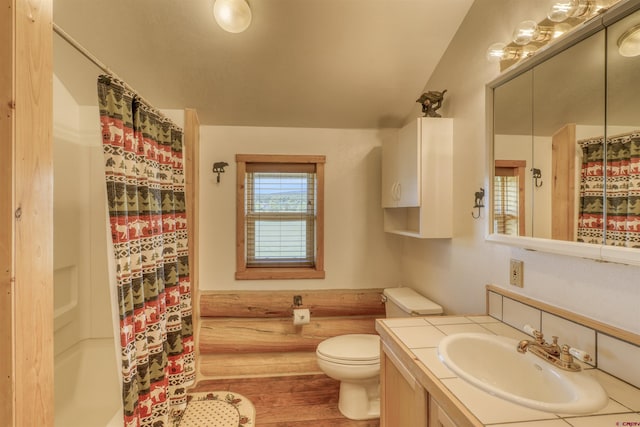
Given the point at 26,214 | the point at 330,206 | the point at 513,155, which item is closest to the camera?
the point at 26,214

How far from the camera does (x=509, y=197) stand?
4.34ft

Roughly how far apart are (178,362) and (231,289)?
74cm

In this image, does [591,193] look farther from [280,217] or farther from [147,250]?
[280,217]

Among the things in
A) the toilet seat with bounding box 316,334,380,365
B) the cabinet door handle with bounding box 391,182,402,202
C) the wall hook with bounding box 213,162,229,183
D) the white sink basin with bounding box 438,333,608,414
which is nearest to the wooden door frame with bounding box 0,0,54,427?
the white sink basin with bounding box 438,333,608,414

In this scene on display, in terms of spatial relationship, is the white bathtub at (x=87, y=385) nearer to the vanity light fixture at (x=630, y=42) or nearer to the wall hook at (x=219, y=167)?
the wall hook at (x=219, y=167)

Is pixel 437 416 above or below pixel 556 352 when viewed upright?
below

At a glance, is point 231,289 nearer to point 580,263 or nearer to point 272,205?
point 272,205

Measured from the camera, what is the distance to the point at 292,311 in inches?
96.7

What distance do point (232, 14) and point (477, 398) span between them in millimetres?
2056

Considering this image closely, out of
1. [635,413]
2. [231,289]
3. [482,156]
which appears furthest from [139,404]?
[482,156]

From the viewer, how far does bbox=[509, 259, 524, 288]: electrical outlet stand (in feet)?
4.33

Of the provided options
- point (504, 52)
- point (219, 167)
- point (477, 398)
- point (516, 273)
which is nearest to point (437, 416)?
point (477, 398)

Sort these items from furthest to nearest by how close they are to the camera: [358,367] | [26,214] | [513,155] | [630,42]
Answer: [358,367], [513,155], [630,42], [26,214]

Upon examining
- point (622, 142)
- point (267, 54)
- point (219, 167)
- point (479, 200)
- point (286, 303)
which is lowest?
point (286, 303)
